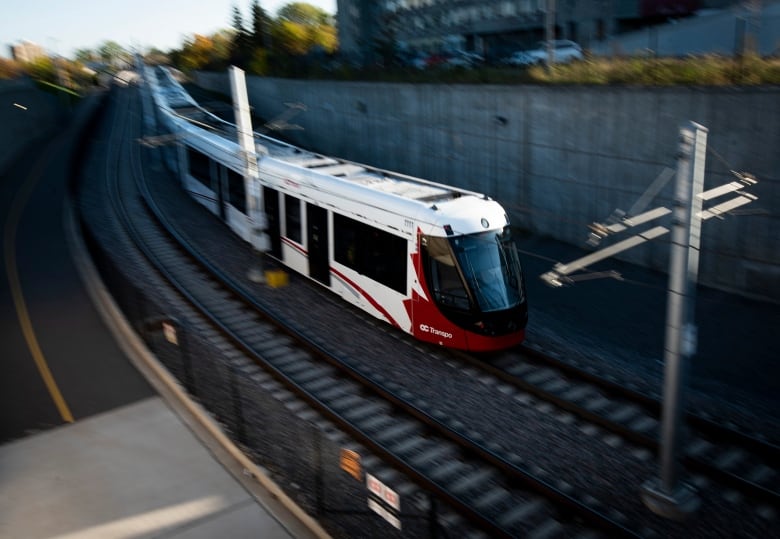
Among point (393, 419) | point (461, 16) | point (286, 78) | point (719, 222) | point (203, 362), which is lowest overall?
point (393, 419)

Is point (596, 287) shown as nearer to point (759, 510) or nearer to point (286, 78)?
point (759, 510)

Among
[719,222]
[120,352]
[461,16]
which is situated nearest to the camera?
[120,352]

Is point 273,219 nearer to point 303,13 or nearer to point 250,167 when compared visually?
point 250,167

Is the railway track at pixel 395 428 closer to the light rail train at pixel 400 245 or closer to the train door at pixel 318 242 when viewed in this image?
the train door at pixel 318 242

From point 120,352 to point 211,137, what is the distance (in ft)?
36.0

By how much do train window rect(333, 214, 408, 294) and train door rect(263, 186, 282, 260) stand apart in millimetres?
3010

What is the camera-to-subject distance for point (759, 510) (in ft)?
29.8

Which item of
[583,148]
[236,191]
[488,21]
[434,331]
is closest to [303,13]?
[488,21]

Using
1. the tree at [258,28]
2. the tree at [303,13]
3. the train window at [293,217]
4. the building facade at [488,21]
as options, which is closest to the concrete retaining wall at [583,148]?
the building facade at [488,21]

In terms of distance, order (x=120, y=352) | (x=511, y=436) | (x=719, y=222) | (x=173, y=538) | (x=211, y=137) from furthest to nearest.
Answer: (x=211, y=137)
(x=719, y=222)
(x=120, y=352)
(x=511, y=436)
(x=173, y=538)

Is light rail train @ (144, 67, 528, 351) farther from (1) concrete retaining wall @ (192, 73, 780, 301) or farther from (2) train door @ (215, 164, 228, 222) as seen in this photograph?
(2) train door @ (215, 164, 228, 222)

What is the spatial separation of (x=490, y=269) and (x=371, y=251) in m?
2.72

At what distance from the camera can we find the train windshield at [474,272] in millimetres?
12562

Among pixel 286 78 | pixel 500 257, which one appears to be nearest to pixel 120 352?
pixel 500 257
